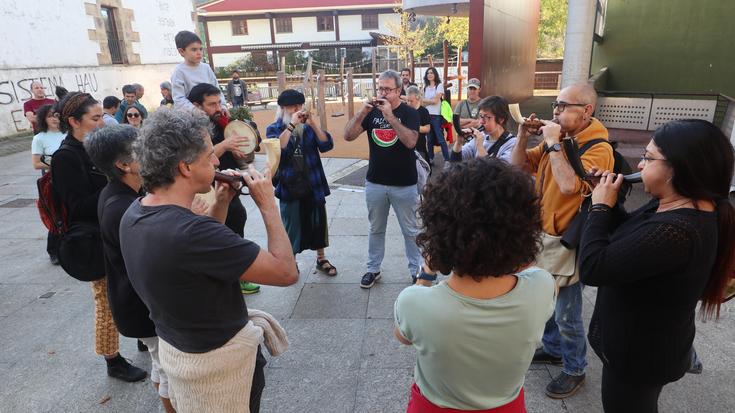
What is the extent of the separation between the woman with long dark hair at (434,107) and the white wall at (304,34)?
29.6 meters

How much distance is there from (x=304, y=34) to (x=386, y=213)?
35450 mm

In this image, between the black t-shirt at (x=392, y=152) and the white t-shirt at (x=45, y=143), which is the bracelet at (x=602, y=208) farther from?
the white t-shirt at (x=45, y=143)

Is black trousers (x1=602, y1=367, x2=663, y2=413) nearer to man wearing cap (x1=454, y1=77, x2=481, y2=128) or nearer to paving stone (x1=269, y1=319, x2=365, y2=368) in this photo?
paving stone (x1=269, y1=319, x2=365, y2=368)

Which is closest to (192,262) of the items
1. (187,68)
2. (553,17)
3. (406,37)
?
(187,68)

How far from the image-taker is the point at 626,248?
1662 mm

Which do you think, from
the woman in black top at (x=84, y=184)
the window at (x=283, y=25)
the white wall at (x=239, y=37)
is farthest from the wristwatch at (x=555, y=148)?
the white wall at (x=239, y=37)

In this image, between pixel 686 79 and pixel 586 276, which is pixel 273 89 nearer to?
pixel 686 79

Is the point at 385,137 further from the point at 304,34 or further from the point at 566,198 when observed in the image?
the point at 304,34

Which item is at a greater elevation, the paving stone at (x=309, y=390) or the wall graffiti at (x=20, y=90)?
the wall graffiti at (x=20, y=90)

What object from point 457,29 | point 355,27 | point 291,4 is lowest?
point 457,29

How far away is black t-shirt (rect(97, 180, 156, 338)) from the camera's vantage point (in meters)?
2.13

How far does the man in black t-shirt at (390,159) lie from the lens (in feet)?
13.0

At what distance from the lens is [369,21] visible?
35906 mm

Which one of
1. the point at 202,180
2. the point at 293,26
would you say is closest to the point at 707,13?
the point at 202,180
